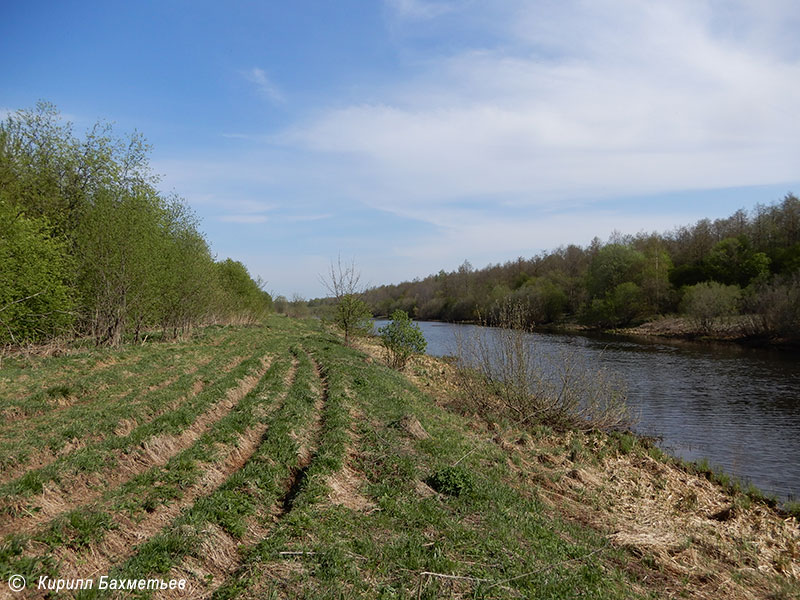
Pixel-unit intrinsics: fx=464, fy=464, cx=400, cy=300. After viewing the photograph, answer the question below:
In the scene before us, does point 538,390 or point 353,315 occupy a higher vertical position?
point 353,315

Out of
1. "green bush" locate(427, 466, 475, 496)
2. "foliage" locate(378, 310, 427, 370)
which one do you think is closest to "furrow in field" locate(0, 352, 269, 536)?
"green bush" locate(427, 466, 475, 496)

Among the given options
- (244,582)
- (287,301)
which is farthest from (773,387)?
(287,301)

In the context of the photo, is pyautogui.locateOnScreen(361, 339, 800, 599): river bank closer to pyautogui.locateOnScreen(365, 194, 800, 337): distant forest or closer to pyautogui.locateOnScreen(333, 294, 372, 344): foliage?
pyautogui.locateOnScreen(333, 294, 372, 344): foliage

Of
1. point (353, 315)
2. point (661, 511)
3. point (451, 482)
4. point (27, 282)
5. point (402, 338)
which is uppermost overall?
point (27, 282)

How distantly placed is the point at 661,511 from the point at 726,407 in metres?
13.6

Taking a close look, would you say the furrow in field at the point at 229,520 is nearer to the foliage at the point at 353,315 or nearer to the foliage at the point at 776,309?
the foliage at the point at 353,315

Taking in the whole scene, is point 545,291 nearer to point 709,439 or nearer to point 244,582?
point 709,439

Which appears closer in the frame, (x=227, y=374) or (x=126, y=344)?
(x=227, y=374)

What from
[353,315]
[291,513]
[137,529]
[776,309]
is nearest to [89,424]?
[137,529]

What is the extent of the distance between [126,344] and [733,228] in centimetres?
8233

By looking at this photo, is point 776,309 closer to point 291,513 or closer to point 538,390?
point 538,390

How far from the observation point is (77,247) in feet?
68.4

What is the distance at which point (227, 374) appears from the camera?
15609 mm

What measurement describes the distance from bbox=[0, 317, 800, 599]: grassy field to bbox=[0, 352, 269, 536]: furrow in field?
3cm
